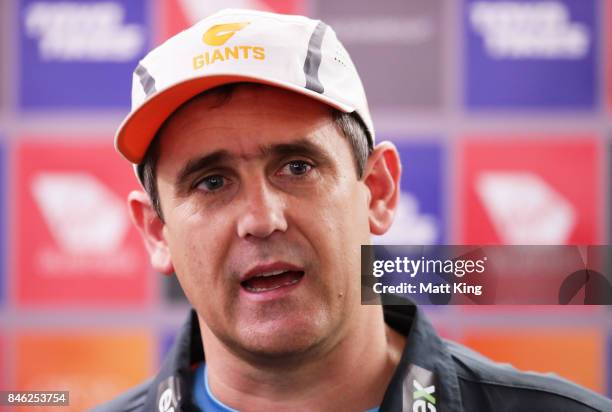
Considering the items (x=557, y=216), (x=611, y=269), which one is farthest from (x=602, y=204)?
(x=611, y=269)

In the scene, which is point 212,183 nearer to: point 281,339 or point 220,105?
point 220,105

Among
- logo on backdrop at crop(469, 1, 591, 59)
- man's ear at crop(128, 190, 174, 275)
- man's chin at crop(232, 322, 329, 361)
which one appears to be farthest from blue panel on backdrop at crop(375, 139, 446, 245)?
man's chin at crop(232, 322, 329, 361)

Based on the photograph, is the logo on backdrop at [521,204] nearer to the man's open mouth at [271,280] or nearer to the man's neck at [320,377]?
the man's neck at [320,377]

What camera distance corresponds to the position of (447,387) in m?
1.03

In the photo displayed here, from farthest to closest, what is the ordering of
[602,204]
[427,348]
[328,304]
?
[602,204], [427,348], [328,304]

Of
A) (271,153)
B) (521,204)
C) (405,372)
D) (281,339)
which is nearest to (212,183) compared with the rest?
(271,153)

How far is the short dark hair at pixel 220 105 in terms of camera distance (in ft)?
3.24

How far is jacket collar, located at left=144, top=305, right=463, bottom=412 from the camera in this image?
102 centimetres

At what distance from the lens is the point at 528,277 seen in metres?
0.97

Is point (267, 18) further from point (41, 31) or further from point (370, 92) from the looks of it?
point (41, 31)

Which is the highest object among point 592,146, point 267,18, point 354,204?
point 267,18

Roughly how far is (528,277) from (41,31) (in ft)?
5.63

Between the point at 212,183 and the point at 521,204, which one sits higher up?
the point at 212,183

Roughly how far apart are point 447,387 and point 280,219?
0.31m
